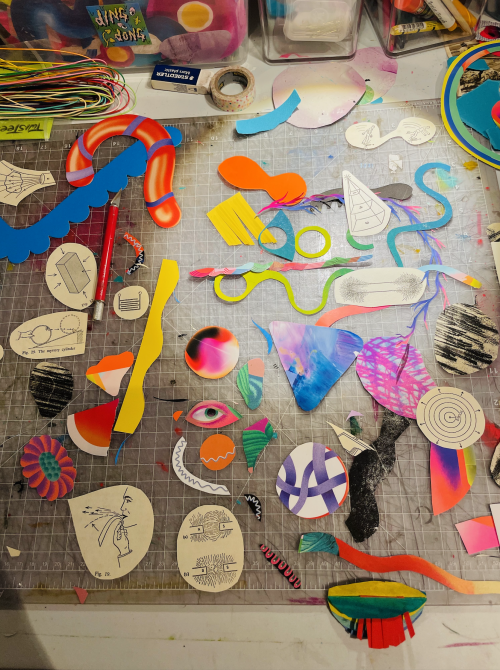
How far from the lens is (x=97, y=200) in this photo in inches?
43.8

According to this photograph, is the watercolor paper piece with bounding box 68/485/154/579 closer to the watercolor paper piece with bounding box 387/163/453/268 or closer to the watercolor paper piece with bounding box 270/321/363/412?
the watercolor paper piece with bounding box 270/321/363/412

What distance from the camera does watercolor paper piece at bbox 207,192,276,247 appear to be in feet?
3.49

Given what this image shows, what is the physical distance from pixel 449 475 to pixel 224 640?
0.54 metres

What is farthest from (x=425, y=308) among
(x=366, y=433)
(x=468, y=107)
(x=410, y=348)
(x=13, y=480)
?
(x=13, y=480)

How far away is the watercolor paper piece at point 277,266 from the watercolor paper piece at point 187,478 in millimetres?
379

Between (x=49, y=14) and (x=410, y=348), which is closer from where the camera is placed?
(x=410, y=348)

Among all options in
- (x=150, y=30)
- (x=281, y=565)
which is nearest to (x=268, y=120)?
(x=150, y=30)

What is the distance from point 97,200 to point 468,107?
3.11ft

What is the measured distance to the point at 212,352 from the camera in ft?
3.26

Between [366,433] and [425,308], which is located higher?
[425,308]

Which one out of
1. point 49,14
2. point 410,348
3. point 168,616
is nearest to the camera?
point 168,616

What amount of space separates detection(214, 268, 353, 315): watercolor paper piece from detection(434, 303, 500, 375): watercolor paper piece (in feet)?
0.80

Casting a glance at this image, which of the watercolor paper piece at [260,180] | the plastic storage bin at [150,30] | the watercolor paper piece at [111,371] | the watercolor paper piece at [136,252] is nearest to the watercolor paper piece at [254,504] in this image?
the watercolor paper piece at [111,371]

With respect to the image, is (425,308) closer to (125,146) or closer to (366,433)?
(366,433)
